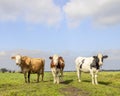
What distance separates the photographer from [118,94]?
27.9 m

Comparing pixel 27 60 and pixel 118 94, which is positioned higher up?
pixel 27 60

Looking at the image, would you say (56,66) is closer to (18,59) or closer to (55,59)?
(55,59)

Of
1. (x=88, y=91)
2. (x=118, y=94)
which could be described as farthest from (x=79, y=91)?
(x=118, y=94)

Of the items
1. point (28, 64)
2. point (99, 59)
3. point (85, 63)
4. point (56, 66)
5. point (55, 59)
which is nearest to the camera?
point (55, 59)

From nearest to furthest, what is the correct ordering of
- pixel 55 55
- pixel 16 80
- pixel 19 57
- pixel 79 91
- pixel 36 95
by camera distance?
pixel 36 95, pixel 79 91, pixel 55 55, pixel 19 57, pixel 16 80

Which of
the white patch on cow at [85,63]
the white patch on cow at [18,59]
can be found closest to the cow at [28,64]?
the white patch on cow at [18,59]

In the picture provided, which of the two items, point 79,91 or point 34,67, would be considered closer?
point 79,91

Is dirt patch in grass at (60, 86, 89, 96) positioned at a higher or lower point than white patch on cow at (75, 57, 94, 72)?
lower

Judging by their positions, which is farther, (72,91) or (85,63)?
(85,63)

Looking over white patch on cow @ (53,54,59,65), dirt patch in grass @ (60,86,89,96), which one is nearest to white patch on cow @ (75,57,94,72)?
white patch on cow @ (53,54,59,65)

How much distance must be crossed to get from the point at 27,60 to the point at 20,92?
985 cm

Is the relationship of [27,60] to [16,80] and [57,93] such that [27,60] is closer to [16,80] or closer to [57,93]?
[16,80]

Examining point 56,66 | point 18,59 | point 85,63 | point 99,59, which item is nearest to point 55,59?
point 56,66

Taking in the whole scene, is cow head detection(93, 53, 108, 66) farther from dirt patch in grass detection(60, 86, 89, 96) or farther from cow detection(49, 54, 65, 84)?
dirt patch in grass detection(60, 86, 89, 96)
